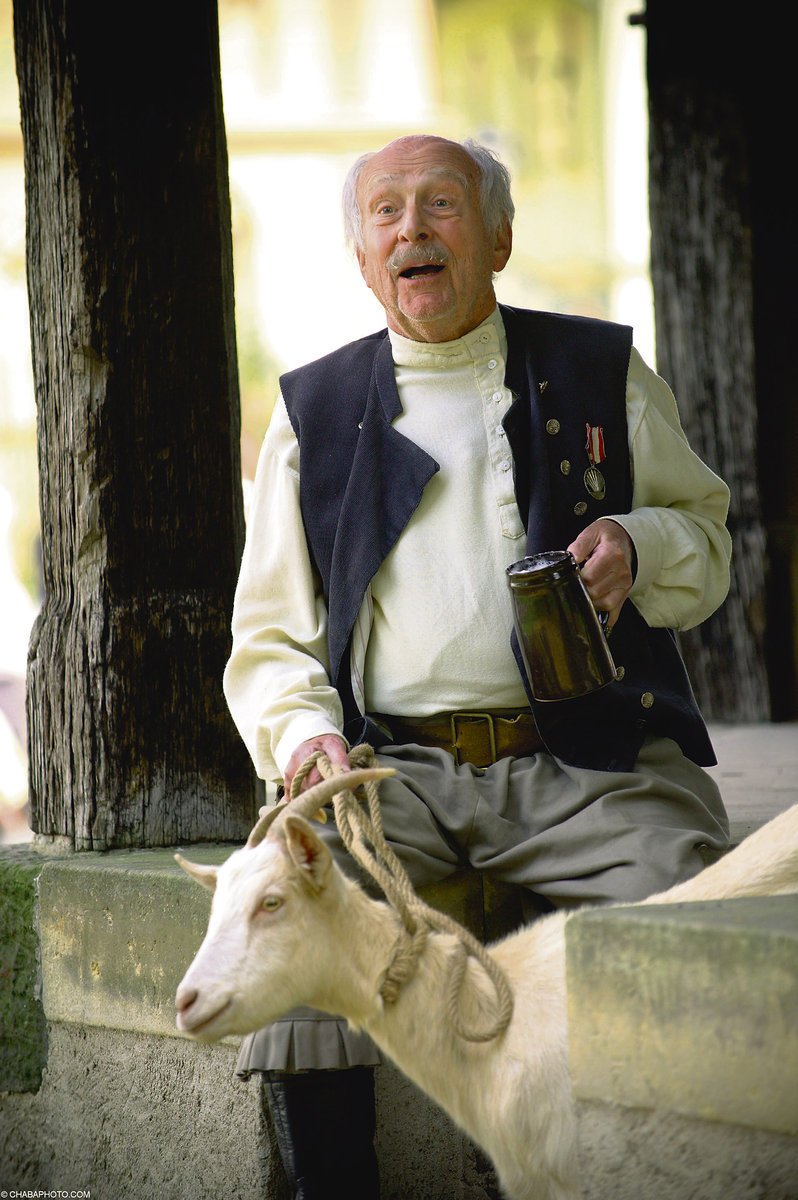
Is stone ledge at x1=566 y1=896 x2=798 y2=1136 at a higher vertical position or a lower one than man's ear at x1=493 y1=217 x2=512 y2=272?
lower

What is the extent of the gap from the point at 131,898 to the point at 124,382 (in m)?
1.20

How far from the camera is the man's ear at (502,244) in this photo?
3115mm

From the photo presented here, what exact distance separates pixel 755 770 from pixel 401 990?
2.76 m

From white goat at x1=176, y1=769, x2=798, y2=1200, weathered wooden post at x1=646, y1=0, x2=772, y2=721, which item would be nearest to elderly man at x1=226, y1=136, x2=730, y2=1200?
white goat at x1=176, y1=769, x2=798, y2=1200

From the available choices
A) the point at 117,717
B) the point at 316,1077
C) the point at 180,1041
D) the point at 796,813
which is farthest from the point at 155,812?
the point at 796,813

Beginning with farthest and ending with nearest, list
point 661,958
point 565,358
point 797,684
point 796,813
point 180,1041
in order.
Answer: point 797,684
point 180,1041
point 565,358
point 796,813
point 661,958

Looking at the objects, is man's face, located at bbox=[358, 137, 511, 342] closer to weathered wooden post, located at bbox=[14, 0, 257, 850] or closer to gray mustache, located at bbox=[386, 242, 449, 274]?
gray mustache, located at bbox=[386, 242, 449, 274]

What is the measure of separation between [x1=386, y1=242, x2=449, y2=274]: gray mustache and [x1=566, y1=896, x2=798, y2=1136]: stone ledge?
136 centimetres

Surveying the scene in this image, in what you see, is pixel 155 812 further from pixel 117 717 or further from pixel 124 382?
pixel 124 382

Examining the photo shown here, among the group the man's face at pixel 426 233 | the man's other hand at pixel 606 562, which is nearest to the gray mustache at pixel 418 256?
the man's face at pixel 426 233

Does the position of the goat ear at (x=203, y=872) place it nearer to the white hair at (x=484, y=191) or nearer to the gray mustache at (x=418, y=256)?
the gray mustache at (x=418, y=256)

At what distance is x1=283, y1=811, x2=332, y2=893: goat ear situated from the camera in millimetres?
2221

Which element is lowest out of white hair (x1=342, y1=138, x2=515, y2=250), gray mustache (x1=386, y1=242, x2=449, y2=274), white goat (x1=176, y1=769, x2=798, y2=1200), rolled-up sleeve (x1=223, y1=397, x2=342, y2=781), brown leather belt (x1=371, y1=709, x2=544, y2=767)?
white goat (x1=176, y1=769, x2=798, y2=1200)

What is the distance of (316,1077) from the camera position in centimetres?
258
